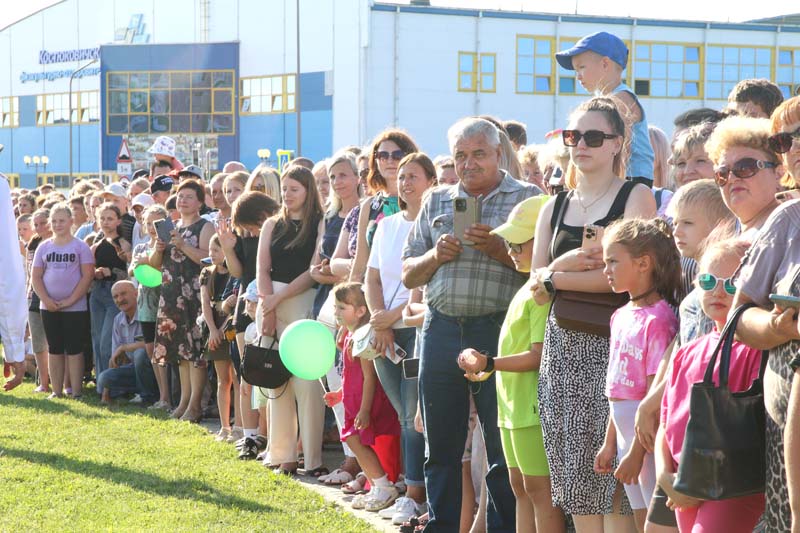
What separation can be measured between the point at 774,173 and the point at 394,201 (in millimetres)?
3652

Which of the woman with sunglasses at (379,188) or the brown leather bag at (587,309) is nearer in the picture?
the brown leather bag at (587,309)

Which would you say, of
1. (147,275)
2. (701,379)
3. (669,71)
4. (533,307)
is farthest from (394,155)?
(669,71)

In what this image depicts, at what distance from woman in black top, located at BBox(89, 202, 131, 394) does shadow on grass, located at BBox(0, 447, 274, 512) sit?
3.27 meters

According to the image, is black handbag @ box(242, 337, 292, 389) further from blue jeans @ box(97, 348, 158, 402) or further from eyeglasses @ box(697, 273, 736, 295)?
eyeglasses @ box(697, 273, 736, 295)

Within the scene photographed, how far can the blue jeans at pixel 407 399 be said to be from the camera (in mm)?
6445

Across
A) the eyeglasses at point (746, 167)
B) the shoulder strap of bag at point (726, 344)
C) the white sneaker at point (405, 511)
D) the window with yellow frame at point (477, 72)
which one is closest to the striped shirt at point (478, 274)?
the white sneaker at point (405, 511)

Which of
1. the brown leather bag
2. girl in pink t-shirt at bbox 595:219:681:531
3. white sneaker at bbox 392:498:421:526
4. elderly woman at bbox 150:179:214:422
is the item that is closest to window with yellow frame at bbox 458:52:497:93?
elderly woman at bbox 150:179:214:422

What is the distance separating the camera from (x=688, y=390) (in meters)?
3.60

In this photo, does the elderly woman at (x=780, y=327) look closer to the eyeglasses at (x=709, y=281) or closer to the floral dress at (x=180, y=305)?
the eyeglasses at (x=709, y=281)

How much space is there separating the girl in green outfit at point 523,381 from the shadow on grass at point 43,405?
22.6ft

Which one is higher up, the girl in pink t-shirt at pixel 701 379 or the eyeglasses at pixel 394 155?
the eyeglasses at pixel 394 155

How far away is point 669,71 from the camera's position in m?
45.2

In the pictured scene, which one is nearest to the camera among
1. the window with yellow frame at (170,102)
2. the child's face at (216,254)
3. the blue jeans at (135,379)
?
the child's face at (216,254)

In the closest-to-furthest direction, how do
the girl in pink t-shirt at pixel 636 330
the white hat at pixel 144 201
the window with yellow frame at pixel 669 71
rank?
the girl in pink t-shirt at pixel 636 330
the white hat at pixel 144 201
the window with yellow frame at pixel 669 71
